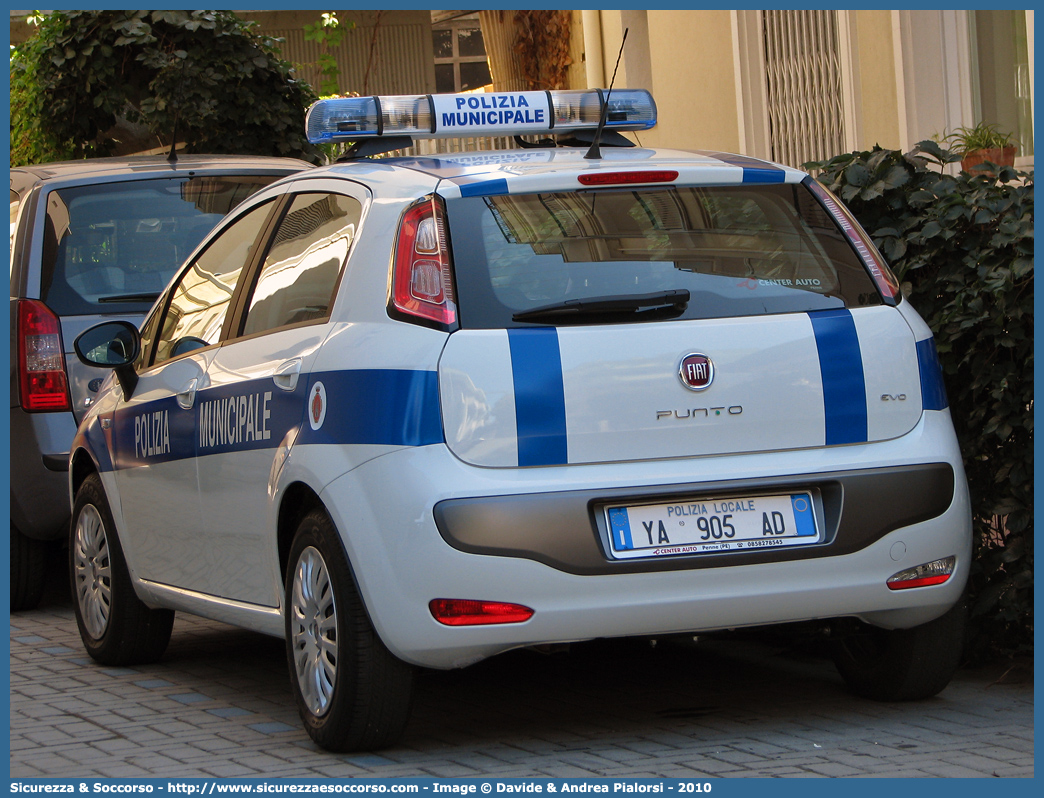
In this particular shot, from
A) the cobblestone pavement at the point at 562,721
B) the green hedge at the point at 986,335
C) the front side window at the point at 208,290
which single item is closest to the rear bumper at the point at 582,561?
the cobblestone pavement at the point at 562,721

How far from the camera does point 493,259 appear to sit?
437 cm

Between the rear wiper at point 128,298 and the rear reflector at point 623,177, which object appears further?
the rear wiper at point 128,298

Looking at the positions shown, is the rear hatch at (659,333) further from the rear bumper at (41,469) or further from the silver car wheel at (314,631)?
the rear bumper at (41,469)

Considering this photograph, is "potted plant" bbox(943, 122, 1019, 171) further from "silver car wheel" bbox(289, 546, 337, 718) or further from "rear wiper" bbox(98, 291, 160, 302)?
"silver car wheel" bbox(289, 546, 337, 718)

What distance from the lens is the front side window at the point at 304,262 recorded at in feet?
15.6

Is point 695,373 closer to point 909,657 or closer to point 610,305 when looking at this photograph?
point 610,305

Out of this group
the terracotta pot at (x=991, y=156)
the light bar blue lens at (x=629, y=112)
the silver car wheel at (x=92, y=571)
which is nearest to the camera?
the light bar blue lens at (x=629, y=112)

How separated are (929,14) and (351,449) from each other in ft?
25.7

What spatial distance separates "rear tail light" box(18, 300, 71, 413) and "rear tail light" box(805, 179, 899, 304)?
12.1ft

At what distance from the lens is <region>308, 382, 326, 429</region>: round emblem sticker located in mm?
4520

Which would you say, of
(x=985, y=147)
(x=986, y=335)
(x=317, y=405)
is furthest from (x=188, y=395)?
(x=985, y=147)

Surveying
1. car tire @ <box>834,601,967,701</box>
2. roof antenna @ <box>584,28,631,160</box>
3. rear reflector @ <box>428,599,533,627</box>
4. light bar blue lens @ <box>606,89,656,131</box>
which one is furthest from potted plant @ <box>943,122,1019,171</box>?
rear reflector @ <box>428,599,533,627</box>

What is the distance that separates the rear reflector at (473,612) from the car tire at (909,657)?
3.88ft

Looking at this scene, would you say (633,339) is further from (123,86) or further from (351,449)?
(123,86)
